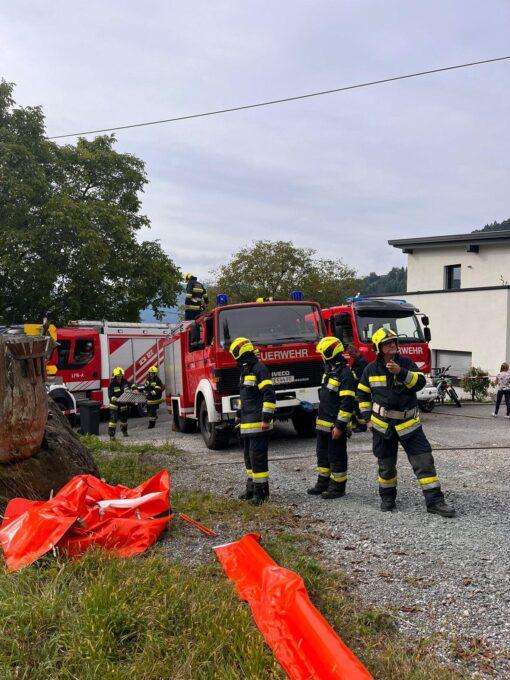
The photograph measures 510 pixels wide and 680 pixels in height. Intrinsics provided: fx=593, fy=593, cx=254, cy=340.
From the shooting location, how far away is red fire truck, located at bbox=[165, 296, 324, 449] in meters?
9.09

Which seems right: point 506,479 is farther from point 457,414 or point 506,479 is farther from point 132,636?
point 457,414

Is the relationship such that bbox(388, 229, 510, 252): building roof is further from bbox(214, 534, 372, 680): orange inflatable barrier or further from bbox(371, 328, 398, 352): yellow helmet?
bbox(214, 534, 372, 680): orange inflatable barrier

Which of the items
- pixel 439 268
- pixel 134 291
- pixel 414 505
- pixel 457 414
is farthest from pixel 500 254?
pixel 414 505

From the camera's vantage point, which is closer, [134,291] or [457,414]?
[457,414]

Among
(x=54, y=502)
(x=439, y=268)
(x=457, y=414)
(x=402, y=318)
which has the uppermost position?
(x=439, y=268)

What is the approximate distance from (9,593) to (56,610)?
1.46ft

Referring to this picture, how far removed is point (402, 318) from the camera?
13.1 meters

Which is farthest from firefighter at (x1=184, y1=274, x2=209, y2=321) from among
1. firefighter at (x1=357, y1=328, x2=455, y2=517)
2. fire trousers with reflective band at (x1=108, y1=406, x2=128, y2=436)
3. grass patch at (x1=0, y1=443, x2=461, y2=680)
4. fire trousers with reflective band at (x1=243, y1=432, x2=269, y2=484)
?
grass patch at (x1=0, y1=443, x2=461, y2=680)

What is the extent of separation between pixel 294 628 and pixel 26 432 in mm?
3464

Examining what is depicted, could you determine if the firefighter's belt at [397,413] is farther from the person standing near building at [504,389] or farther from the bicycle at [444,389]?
the bicycle at [444,389]

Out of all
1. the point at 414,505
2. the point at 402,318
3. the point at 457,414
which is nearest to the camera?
the point at 414,505

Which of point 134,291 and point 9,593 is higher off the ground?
point 134,291

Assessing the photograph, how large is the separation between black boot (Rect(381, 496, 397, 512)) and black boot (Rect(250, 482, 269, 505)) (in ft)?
3.83

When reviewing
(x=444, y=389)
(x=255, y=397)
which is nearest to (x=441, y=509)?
(x=255, y=397)
